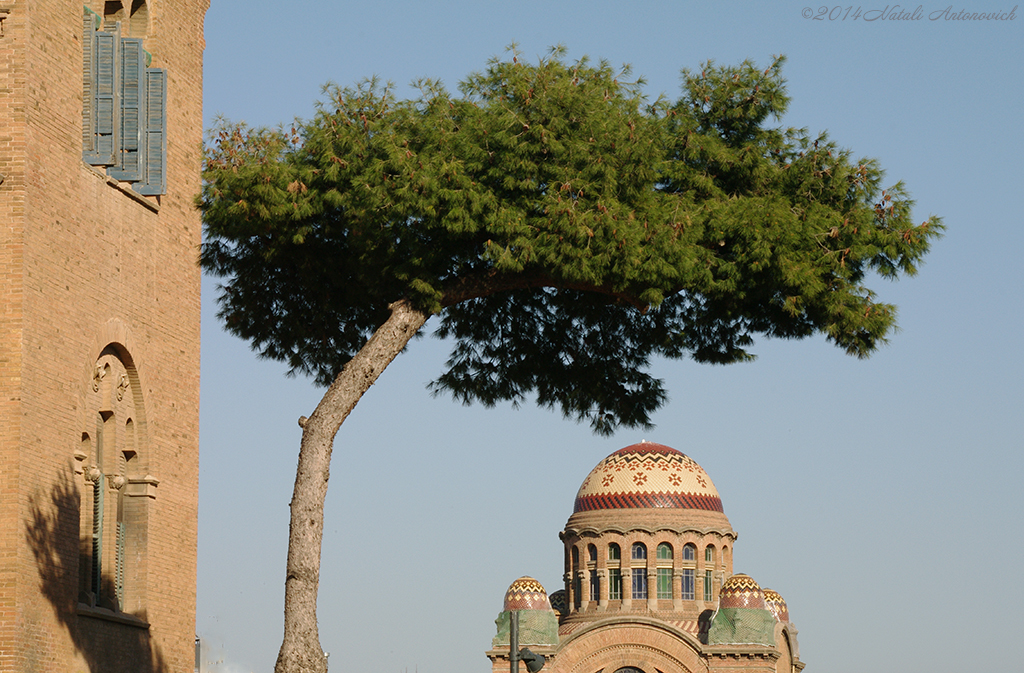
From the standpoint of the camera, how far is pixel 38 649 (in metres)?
16.8

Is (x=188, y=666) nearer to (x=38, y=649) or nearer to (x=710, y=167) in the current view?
(x=38, y=649)

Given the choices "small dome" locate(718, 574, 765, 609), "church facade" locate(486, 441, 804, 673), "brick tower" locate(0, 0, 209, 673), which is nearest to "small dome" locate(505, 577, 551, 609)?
"church facade" locate(486, 441, 804, 673)

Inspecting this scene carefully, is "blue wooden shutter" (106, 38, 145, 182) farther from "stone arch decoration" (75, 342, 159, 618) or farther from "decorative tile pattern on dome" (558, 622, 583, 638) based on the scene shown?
"decorative tile pattern on dome" (558, 622, 583, 638)

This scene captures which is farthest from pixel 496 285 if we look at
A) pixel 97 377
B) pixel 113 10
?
pixel 113 10

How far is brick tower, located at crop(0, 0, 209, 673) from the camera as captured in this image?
17.0m

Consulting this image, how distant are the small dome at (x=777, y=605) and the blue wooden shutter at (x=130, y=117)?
1831 inches

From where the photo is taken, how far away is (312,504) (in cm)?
1509

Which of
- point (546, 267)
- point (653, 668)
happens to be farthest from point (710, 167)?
point (653, 668)

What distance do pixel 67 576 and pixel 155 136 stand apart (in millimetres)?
5537

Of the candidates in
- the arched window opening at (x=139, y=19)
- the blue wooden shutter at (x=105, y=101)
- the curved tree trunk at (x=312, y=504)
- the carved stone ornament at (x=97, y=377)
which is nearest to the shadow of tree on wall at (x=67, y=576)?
the carved stone ornament at (x=97, y=377)

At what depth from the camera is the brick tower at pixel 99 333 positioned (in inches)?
669

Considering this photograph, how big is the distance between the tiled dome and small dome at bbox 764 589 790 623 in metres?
3.85

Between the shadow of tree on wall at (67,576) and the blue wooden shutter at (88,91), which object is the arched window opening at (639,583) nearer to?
the shadow of tree on wall at (67,576)

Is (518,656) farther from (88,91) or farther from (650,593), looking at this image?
(650,593)
